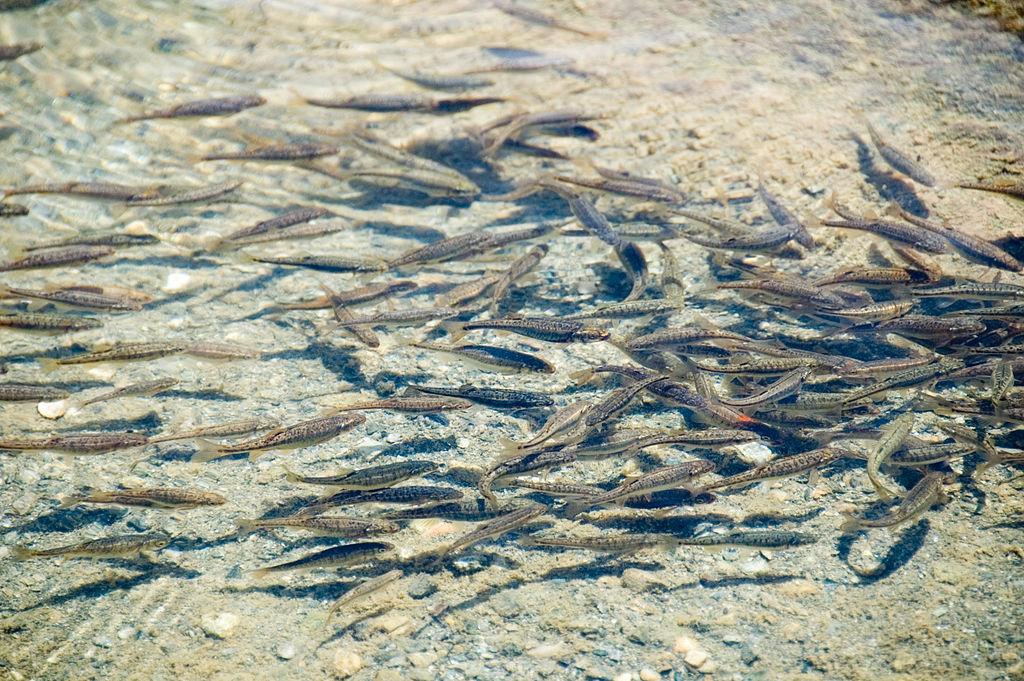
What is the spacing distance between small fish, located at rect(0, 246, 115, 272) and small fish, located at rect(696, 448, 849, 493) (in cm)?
610

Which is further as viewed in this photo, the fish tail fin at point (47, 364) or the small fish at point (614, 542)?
the fish tail fin at point (47, 364)

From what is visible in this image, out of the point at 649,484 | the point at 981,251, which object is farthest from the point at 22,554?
the point at 981,251

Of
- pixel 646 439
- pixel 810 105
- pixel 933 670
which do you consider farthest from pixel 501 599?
pixel 810 105

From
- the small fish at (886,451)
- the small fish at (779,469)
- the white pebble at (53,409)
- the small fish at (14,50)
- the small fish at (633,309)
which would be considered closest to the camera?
the small fish at (886,451)

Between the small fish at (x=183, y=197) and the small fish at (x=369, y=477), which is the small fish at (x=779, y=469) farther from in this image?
the small fish at (x=183, y=197)

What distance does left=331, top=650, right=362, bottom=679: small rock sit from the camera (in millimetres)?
3693

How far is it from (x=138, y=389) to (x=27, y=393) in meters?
0.84

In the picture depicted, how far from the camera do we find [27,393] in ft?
16.8

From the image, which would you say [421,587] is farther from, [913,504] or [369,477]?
[913,504]

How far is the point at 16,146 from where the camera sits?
8.09 m

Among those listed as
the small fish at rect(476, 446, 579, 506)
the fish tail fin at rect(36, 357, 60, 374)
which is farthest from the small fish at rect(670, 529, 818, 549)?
the fish tail fin at rect(36, 357, 60, 374)

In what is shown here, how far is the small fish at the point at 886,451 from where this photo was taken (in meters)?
4.33

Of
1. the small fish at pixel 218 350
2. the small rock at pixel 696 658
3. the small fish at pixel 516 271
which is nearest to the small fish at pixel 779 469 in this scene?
the small rock at pixel 696 658

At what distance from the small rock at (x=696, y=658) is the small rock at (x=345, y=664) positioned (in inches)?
75.9
